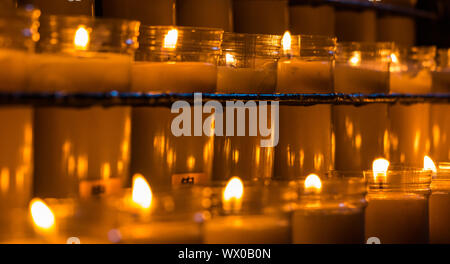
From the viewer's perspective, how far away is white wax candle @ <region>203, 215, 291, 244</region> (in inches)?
38.0

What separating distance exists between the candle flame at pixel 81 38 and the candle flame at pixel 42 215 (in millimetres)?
261

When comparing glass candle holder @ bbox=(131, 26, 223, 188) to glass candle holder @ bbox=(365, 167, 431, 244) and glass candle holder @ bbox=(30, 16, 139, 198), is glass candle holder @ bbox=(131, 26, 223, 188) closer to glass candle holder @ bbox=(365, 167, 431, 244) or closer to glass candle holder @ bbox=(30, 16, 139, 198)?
→ glass candle holder @ bbox=(30, 16, 139, 198)

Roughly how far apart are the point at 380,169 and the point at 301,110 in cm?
20

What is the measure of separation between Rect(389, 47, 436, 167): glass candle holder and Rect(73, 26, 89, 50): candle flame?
0.80 meters

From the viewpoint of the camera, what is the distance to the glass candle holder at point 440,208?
1.26 metres

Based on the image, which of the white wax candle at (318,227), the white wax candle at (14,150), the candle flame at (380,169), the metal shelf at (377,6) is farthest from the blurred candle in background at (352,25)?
the white wax candle at (14,150)

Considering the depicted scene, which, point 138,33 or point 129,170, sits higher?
point 138,33

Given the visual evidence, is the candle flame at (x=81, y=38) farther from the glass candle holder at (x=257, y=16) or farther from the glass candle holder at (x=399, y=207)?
the glass candle holder at (x=399, y=207)

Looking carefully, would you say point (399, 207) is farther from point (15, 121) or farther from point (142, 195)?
point (15, 121)

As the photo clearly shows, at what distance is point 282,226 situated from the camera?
100 cm

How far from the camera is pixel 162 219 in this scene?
3.01 feet
